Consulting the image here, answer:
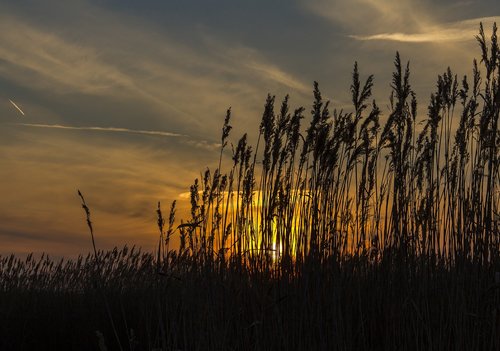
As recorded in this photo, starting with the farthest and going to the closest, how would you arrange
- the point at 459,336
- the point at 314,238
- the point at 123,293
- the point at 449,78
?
the point at 123,293, the point at 449,78, the point at 314,238, the point at 459,336

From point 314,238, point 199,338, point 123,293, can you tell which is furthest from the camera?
point 123,293

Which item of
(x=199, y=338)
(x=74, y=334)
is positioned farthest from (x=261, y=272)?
(x=74, y=334)

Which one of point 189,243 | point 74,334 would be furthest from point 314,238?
point 74,334

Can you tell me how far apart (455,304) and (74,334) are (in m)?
4.98

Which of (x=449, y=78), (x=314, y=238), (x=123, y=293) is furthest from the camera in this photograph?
(x=123, y=293)

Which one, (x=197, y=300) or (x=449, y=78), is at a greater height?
(x=449, y=78)

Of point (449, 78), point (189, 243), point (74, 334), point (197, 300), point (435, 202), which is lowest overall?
point (74, 334)

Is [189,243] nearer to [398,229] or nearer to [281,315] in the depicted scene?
[281,315]

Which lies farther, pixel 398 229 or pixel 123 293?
pixel 123 293

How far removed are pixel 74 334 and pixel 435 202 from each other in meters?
4.66

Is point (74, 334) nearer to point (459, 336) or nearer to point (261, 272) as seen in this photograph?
point (261, 272)

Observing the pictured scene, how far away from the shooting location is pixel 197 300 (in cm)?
489

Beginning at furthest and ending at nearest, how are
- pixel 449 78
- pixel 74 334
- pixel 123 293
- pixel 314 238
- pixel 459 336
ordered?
pixel 123 293 → pixel 74 334 → pixel 449 78 → pixel 314 238 → pixel 459 336

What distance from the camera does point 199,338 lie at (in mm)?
4422
